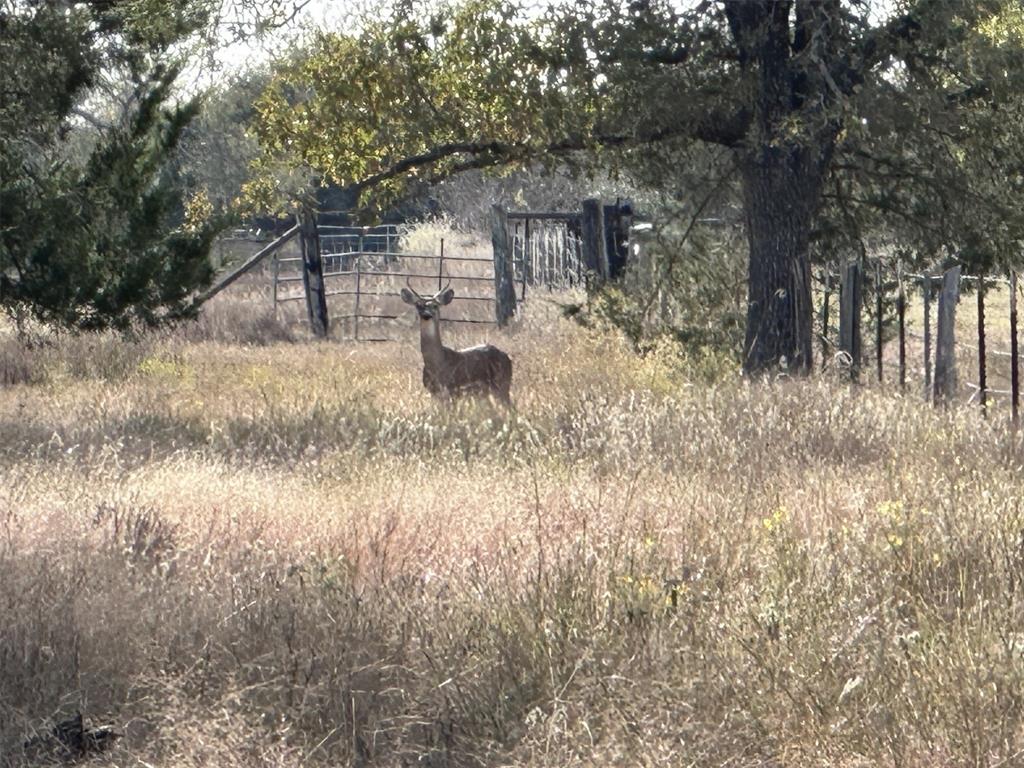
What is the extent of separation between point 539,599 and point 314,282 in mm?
20787

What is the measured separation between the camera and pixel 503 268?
25719mm

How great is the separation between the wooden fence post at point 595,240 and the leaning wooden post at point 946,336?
7.18 meters

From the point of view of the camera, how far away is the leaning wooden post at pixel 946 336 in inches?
552

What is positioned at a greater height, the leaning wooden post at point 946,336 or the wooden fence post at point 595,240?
the wooden fence post at point 595,240

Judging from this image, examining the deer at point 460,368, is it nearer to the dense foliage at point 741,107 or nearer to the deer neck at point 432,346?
the deer neck at point 432,346

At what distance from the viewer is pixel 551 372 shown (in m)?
16.9

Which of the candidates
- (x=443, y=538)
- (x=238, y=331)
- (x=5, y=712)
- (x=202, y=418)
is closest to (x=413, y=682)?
(x=5, y=712)

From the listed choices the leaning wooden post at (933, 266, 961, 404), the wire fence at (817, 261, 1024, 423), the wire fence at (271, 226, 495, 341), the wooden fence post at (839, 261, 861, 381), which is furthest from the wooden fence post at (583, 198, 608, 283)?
the leaning wooden post at (933, 266, 961, 404)

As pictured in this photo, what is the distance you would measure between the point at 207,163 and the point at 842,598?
182ft

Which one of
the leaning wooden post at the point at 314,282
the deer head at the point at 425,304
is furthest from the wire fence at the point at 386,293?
the deer head at the point at 425,304

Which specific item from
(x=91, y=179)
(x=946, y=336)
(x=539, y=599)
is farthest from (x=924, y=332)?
(x=539, y=599)

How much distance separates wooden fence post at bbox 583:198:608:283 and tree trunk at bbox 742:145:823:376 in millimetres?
6461

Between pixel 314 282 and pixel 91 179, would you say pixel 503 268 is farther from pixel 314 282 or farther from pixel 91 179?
pixel 91 179

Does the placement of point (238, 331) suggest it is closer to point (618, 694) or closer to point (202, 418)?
point (202, 418)
